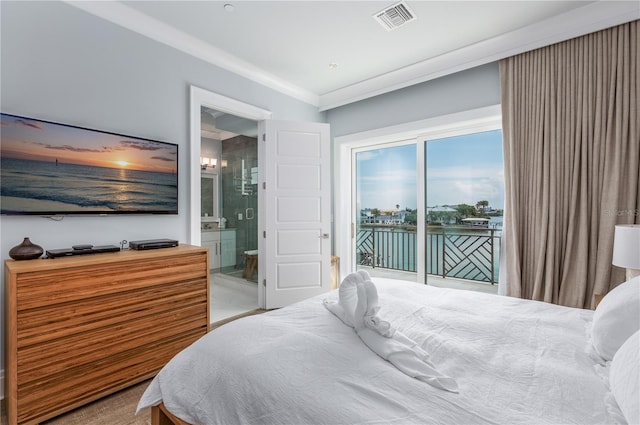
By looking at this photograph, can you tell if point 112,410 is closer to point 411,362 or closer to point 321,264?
point 411,362

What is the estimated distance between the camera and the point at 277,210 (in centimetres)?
352

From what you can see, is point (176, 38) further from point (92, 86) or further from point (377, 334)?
point (377, 334)

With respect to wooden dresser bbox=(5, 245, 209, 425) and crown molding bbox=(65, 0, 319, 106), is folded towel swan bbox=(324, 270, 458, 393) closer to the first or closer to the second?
wooden dresser bbox=(5, 245, 209, 425)

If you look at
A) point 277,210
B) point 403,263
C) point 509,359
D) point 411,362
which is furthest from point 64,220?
point 403,263

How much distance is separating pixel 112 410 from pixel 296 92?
3.57 m

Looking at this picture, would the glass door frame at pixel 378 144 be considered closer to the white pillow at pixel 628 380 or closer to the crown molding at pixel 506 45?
the crown molding at pixel 506 45

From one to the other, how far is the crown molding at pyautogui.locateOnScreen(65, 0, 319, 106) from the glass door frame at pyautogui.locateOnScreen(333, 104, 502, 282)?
1133 millimetres

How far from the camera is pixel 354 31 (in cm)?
267

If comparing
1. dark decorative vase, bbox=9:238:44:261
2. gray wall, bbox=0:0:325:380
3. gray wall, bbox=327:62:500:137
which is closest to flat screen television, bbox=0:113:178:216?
gray wall, bbox=0:0:325:380

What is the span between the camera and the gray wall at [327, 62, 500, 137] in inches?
118

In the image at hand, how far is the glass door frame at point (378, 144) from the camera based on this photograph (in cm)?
311

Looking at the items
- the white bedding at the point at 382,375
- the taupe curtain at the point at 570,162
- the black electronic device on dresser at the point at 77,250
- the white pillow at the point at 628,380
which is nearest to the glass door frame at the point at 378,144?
the taupe curtain at the point at 570,162

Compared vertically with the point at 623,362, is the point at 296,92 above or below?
above

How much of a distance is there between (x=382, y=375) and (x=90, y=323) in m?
1.80
